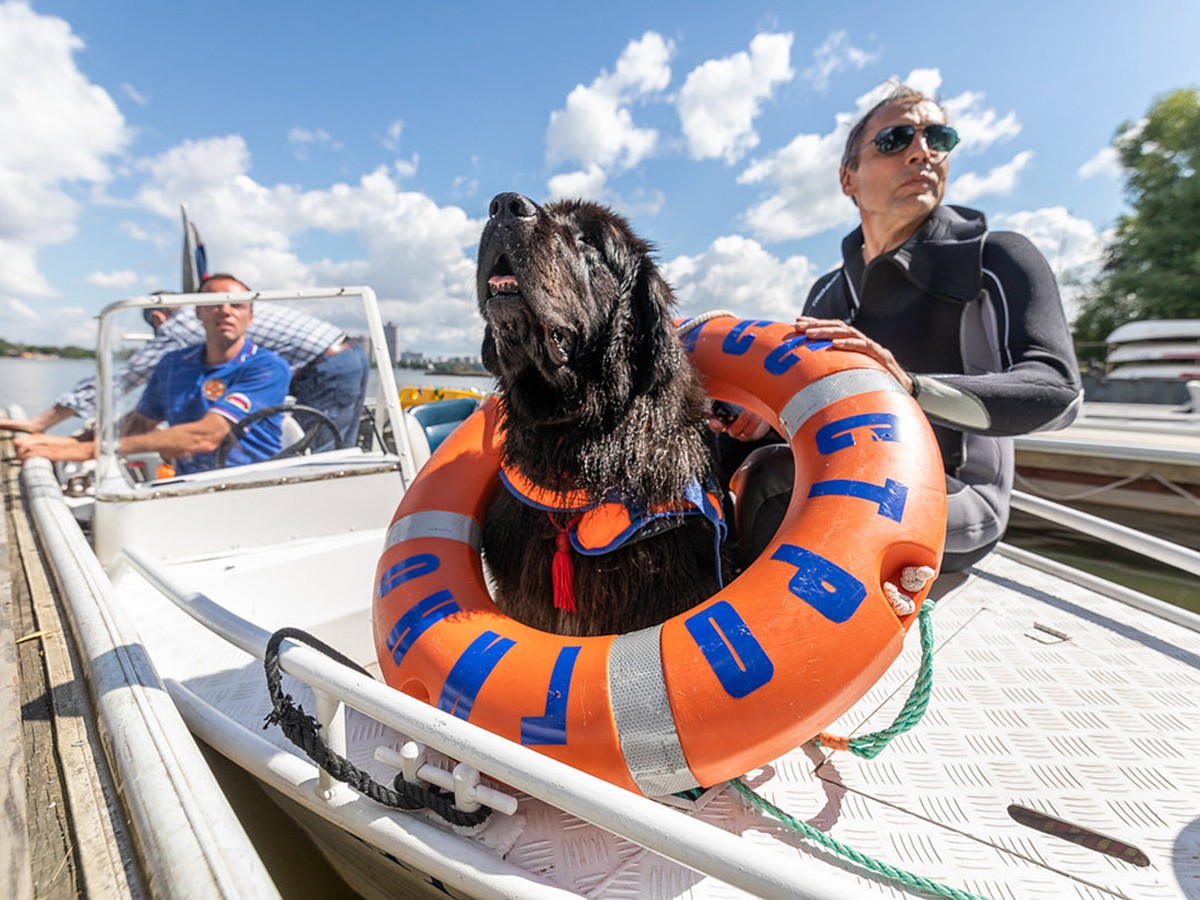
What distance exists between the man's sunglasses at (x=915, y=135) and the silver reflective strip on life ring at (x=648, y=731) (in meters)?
1.97

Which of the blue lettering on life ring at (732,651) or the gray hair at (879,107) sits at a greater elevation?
the gray hair at (879,107)

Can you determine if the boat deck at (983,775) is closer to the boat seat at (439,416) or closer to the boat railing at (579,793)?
the boat railing at (579,793)

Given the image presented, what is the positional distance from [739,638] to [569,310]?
0.81m

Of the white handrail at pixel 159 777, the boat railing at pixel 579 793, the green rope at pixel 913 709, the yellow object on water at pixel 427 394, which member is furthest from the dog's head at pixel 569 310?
the yellow object on water at pixel 427 394

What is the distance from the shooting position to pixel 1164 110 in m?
23.5

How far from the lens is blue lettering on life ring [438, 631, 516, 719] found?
124 cm

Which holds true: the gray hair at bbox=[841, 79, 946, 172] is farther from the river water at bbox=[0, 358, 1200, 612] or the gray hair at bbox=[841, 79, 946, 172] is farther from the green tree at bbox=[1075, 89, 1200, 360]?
the green tree at bbox=[1075, 89, 1200, 360]

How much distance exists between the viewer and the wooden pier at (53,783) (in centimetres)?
100

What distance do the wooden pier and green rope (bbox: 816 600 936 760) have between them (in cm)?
141

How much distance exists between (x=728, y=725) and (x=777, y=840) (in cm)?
33

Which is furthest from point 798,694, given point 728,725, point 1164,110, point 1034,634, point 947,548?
point 1164,110

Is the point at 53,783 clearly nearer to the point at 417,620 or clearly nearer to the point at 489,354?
the point at 417,620

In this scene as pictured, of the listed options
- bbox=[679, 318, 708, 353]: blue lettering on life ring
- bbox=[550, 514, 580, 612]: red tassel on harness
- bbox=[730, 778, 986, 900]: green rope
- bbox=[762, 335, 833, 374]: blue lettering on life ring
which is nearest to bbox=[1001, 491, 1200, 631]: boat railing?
bbox=[762, 335, 833, 374]: blue lettering on life ring

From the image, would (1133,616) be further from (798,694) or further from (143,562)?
(143,562)
